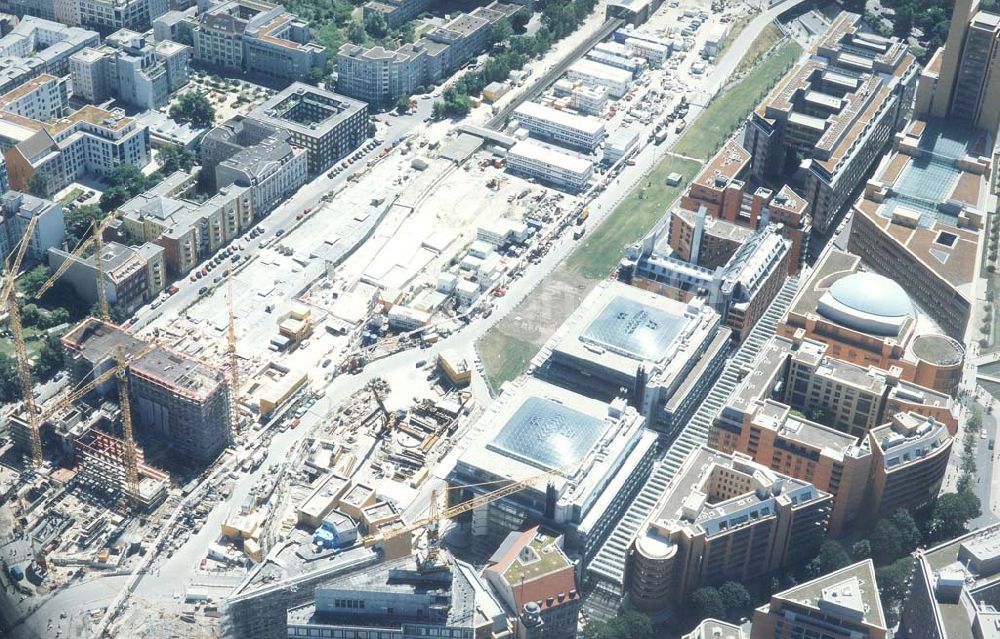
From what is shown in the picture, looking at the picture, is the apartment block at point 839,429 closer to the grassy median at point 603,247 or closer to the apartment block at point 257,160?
the grassy median at point 603,247

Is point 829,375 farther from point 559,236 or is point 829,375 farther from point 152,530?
point 152,530

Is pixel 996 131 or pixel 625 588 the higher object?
pixel 996 131

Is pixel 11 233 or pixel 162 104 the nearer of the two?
pixel 11 233

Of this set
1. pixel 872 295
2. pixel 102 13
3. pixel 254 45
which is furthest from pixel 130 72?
pixel 872 295

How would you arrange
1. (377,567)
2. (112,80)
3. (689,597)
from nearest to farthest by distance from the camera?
(377,567), (689,597), (112,80)

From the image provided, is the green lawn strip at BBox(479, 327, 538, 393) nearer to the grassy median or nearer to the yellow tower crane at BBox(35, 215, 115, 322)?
the grassy median

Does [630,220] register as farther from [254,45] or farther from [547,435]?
[254,45]

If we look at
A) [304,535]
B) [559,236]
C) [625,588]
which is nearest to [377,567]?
[304,535]
